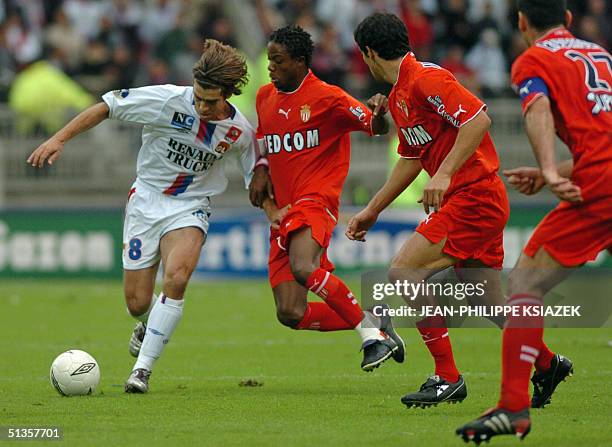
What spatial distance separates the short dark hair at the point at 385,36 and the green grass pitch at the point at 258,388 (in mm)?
2283

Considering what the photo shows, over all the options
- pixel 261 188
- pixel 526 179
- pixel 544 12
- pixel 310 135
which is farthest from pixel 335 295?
pixel 544 12

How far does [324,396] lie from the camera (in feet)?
27.6

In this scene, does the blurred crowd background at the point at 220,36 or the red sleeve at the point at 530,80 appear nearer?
the red sleeve at the point at 530,80

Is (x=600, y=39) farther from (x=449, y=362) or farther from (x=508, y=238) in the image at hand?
(x=449, y=362)

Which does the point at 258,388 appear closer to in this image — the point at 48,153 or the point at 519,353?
the point at 48,153

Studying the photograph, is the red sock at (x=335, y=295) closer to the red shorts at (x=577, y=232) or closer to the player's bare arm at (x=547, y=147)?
the red shorts at (x=577, y=232)

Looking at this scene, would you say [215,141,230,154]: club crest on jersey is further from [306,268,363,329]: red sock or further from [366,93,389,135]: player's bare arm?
[306,268,363,329]: red sock

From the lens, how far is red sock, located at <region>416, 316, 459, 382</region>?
A: 25.6 ft

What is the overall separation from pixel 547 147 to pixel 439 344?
2086mm

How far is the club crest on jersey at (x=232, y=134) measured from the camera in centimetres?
912

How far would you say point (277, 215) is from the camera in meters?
9.01

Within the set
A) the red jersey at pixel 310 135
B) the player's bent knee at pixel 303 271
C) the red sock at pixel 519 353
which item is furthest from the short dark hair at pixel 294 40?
the red sock at pixel 519 353

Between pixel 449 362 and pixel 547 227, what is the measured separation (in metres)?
1.80

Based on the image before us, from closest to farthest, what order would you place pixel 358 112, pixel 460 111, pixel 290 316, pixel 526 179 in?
pixel 526 179 → pixel 460 111 → pixel 358 112 → pixel 290 316
